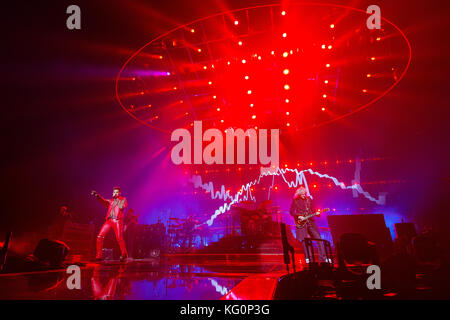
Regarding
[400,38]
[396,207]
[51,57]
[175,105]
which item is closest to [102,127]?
[175,105]

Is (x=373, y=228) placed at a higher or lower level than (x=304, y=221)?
lower

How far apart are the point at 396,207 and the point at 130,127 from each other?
15735 millimetres

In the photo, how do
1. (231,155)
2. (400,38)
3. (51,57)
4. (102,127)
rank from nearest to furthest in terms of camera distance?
(51,57), (400,38), (102,127), (231,155)

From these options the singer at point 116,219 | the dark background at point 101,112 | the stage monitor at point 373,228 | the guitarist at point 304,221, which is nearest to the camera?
the guitarist at point 304,221

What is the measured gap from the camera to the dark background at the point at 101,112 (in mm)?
5941

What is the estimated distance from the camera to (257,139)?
1652 cm

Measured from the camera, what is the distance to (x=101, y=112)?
382 inches

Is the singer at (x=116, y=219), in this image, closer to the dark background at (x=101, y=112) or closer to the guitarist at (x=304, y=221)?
the dark background at (x=101, y=112)
